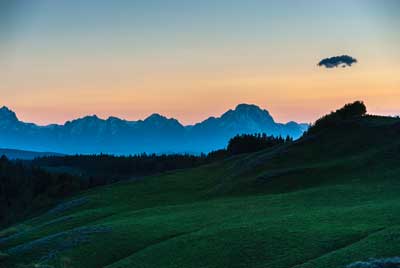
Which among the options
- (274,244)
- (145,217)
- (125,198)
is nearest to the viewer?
(274,244)

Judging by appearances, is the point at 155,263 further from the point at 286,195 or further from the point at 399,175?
the point at 399,175

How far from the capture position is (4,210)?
136375 millimetres

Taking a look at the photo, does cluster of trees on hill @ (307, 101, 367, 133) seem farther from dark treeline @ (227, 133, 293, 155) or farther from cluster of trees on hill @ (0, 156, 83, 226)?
cluster of trees on hill @ (0, 156, 83, 226)

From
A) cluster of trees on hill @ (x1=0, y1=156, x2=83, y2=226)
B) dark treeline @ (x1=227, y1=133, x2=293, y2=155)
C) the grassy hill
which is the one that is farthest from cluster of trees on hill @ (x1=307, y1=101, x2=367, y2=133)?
cluster of trees on hill @ (x1=0, y1=156, x2=83, y2=226)

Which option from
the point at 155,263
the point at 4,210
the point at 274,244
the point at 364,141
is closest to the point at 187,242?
the point at 155,263

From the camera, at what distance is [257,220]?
37.5m

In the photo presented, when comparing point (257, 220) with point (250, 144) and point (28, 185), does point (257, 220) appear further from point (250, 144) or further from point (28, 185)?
point (28, 185)

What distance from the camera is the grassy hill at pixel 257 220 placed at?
28531 mm

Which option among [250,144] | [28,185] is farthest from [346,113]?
[28,185]

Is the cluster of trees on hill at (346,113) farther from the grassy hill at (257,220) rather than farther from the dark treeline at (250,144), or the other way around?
the dark treeline at (250,144)

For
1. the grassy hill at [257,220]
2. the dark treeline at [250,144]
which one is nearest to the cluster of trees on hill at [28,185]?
the dark treeline at [250,144]

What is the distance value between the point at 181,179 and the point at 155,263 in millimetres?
55096

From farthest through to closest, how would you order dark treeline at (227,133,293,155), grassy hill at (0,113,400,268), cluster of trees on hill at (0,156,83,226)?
1. dark treeline at (227,133,293,155)
2. cluster of trees on hill at (0,156,83,226)
3. grassy hill at (0,113,400,268)

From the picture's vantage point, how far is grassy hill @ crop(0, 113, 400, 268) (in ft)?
93.6
